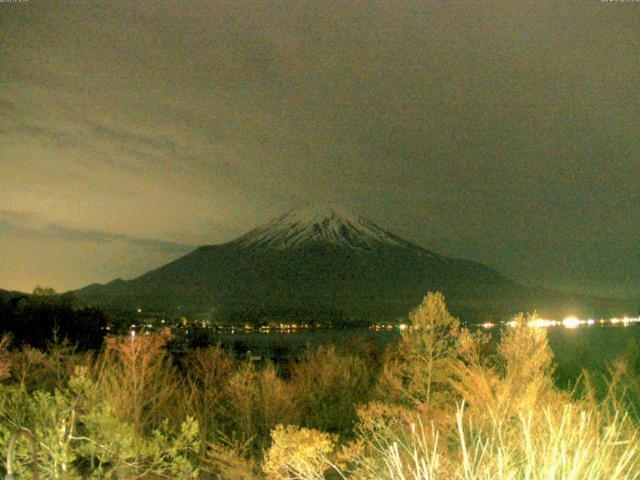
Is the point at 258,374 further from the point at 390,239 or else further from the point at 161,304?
the point at 390,239

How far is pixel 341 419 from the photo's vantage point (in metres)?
14.0

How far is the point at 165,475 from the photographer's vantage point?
7.62 metres

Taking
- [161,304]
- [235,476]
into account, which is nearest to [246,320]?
[161,304]

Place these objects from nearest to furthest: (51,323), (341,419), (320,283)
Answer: (341,419) → (51,323) → (320,283)

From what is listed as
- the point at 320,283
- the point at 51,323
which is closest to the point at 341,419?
the point at 51,323

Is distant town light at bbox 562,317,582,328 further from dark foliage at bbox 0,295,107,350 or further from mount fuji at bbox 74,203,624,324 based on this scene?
dark foliage at bbox 0,295,107,350

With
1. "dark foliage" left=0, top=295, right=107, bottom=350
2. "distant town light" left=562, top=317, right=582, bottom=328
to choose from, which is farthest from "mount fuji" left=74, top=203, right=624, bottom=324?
"dark foliage" left=0, top=295, right=107, bottom=350

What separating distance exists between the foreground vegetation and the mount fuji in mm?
66932

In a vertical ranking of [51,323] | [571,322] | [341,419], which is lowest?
[341,419]

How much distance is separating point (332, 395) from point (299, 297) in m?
90.8

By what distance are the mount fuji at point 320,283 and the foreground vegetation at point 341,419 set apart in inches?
2635

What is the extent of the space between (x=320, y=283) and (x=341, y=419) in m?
96.5

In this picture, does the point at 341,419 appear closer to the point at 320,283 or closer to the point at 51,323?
the point at 51,323

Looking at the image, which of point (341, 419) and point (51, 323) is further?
point (51, 323)
